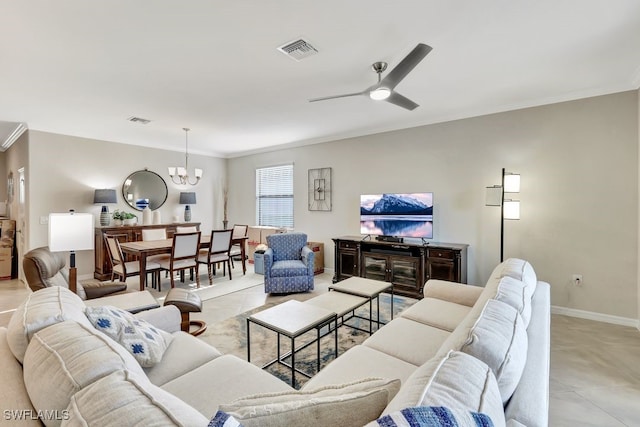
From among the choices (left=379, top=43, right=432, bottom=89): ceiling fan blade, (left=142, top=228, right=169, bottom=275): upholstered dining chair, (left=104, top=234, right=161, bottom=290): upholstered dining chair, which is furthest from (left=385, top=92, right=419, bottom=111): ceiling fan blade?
(left=142, top=228, right=169, bottom=275): upholstered dining chair

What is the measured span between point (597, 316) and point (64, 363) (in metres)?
4.70

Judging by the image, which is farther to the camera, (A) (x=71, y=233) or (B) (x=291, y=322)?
(A) (x=71, y=233)

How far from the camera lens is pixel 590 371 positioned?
2.32m

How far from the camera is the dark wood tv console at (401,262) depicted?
3.87m

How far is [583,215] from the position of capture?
133 inches

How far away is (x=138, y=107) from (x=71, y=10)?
1.99 m

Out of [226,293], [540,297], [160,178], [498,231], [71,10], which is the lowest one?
[226,293]

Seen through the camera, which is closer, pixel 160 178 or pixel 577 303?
pixel 577 303

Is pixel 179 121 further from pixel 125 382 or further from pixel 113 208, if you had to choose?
pixel 125 382

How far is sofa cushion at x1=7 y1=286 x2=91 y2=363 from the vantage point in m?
1.08

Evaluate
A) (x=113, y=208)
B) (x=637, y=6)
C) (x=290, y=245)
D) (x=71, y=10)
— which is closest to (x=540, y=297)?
(x=637, y=6)

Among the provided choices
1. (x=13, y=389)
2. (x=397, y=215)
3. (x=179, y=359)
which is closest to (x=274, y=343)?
(x=179, y=359)

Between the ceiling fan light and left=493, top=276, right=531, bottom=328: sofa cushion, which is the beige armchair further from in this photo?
left=493, top=276, right=531, bottom=328: sofa cushion

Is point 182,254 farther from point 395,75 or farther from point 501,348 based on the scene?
point 501,348
